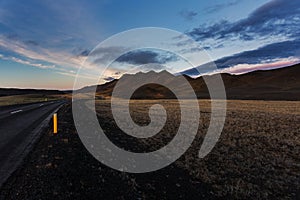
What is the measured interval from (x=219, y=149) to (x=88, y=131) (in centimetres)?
781

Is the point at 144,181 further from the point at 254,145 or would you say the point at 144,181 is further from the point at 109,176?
the point at 254,145

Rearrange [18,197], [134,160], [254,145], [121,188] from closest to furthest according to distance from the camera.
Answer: [18,197] < [121,188] < [134,160] < [254,145]

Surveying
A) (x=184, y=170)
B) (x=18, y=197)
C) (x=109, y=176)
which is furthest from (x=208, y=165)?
(x=18, y=197)

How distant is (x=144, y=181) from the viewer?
23.8 feet

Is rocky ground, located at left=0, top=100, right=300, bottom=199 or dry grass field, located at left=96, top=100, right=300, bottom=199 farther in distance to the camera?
dry grass field, located at left=96, top=100, right=300, bottom=199

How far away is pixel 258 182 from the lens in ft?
26.3

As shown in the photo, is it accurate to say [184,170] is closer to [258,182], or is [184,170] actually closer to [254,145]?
[258,182]

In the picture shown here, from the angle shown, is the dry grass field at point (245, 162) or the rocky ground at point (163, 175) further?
the dry grass field at point (245, 162)

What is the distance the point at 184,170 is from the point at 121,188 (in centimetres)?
320

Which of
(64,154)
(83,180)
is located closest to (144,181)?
(83,180)

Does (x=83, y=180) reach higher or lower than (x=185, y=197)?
higher

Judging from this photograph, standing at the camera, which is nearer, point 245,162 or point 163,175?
point 163,175

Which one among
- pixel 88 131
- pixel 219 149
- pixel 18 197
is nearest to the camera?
pixel 18 197

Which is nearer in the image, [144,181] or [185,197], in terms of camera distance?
[185,197]
